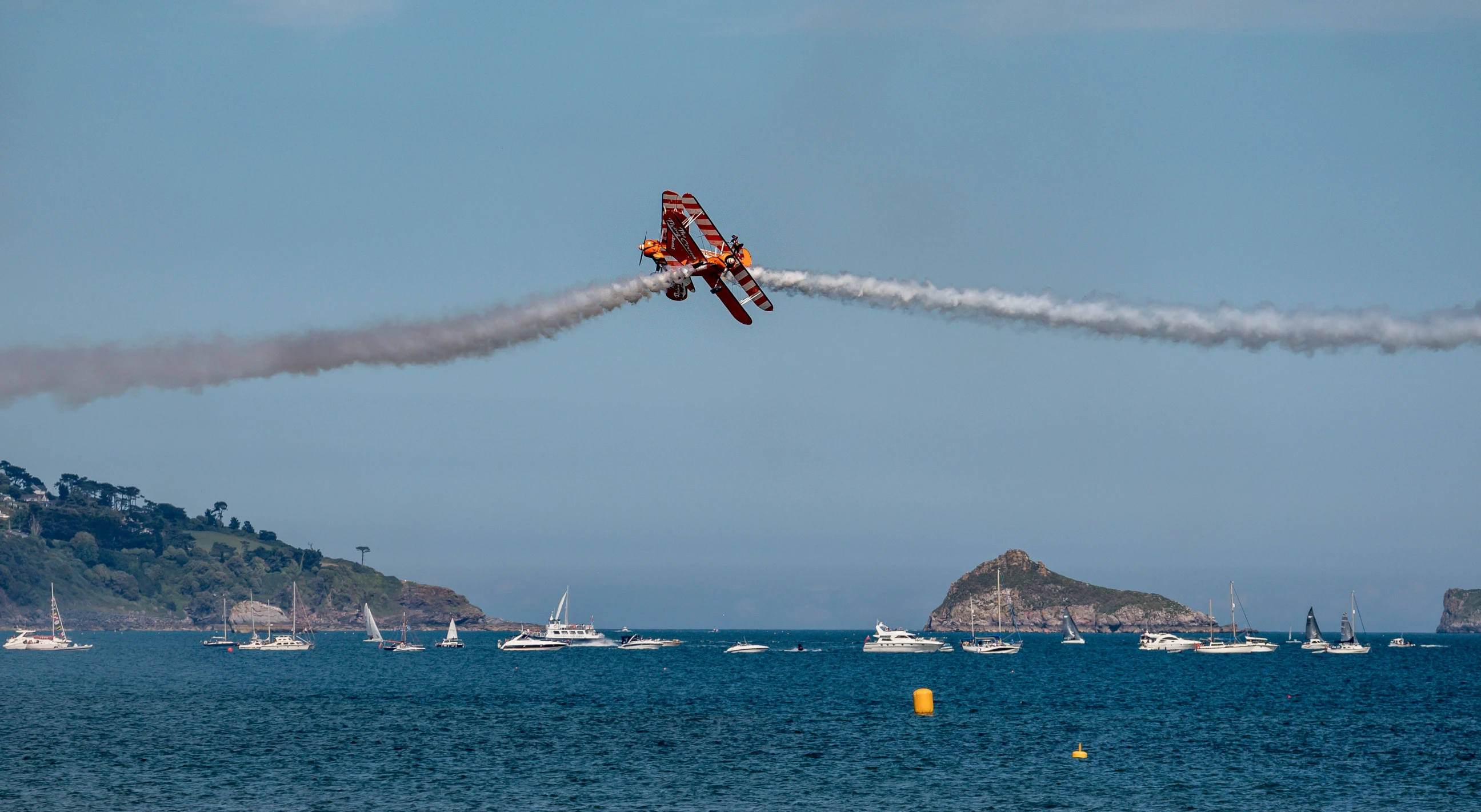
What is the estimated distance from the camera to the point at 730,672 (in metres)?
180

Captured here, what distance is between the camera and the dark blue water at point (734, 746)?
64062 mm

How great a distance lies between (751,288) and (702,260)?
2916 millimetres

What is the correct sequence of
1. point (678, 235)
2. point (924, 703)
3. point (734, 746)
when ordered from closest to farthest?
1. point (678, 235)
2. point (734, 746)
3. point (924, 703)

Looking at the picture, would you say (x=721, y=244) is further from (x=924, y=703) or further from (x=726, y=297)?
(x=924, y=703)

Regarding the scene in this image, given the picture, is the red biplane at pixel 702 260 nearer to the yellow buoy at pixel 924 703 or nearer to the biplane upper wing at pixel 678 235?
the biplane upper wing at pixel 678 235

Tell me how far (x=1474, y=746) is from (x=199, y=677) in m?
138

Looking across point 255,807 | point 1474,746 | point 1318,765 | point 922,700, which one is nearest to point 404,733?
point 255,807

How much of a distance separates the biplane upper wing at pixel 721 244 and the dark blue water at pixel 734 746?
23.7 metres

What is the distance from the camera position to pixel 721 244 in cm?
6225

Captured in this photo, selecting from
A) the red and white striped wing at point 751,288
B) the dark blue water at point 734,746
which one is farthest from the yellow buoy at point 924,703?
the red and white striped wing at point 751,288

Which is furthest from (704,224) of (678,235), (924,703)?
(924,703)

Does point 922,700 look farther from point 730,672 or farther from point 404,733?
point 730,672

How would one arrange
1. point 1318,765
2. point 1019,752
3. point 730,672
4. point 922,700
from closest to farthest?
1. point 1318,765
2. point 1019,752
3. point 922,700
4. point 730,672

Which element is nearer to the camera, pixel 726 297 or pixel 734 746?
pixel 726 297
